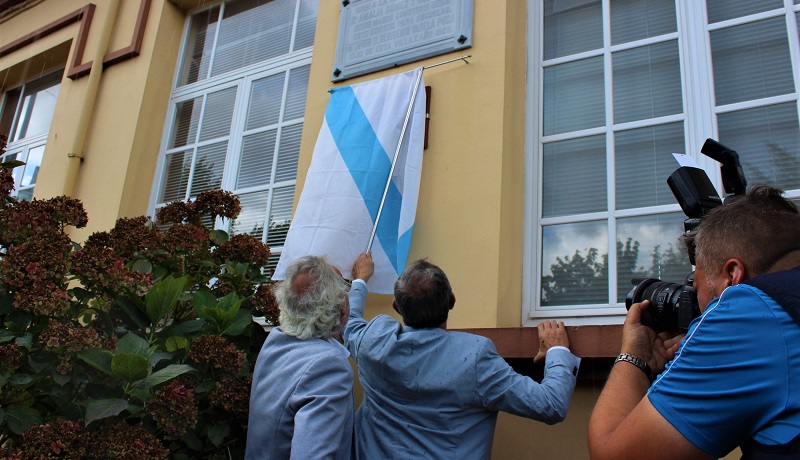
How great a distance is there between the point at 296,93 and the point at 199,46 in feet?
3.98

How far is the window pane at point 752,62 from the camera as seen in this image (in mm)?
2539

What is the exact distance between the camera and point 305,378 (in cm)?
181

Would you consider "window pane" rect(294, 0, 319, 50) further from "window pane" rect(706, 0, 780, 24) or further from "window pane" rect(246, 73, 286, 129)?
"window pane" rect(706, 0, 780, 24)

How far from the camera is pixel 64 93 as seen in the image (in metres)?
4.75

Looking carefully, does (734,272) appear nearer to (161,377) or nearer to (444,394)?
(444,394)

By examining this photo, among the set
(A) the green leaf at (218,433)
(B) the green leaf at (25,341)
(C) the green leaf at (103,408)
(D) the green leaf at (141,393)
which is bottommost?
(A) the green leaf at (218,433)

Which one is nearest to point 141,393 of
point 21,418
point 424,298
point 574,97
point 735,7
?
point 21,418

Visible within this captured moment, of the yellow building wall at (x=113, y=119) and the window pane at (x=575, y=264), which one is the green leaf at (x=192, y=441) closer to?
the window pane at (x=575, y=264)

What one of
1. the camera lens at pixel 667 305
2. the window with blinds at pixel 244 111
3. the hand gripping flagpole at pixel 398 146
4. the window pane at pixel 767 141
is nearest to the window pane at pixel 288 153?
the window with blinds at pixel 244 111

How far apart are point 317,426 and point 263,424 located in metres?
0.22

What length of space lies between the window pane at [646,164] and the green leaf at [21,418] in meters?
2.10

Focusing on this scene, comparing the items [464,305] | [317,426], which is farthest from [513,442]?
[317,426]

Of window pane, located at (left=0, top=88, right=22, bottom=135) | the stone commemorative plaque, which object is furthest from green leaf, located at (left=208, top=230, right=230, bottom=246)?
window pane, located at (left=0, top=88, right=22, bottom=135)

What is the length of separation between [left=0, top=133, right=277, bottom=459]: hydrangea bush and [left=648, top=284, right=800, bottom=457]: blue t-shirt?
4.33 ft
